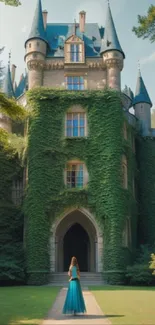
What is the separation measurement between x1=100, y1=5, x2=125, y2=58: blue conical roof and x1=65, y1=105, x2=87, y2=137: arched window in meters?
6.51

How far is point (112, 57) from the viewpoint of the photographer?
33062mm

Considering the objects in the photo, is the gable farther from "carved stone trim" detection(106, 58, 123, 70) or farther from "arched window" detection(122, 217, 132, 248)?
"arched window" detection(122, 217, 132, 248)

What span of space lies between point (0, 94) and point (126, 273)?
57.0 feet

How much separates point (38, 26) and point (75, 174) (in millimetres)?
13817

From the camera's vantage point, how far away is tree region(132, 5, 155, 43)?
11.9m

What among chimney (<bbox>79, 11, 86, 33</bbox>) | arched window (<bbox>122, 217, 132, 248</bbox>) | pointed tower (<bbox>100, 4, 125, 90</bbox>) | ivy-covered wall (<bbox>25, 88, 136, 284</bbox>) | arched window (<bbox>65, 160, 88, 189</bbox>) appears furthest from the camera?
chimney (<bbox>79, 11, 86, 33</bbox>)

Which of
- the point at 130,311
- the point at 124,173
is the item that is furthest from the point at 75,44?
the point at 130,311

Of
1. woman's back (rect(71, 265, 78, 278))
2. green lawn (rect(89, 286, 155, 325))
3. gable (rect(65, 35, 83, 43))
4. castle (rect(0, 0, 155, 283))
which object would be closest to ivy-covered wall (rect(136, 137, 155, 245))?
castle (rect(0, 0, 155, 283))

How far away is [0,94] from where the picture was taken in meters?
14.5

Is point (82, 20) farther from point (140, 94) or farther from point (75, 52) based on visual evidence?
point (140, 94)

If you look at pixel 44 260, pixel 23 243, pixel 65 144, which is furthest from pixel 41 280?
pixel 65 144

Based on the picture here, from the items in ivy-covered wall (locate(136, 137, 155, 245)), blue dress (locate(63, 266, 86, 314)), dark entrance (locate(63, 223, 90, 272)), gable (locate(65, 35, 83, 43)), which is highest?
gable (locate(65, 35, 83, 43))

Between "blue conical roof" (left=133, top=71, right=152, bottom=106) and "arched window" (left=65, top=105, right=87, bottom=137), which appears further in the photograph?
"blue conical roof" (left=133, top=71, right=152, bottom=106)

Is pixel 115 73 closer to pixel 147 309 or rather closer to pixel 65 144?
pixel 65 144
